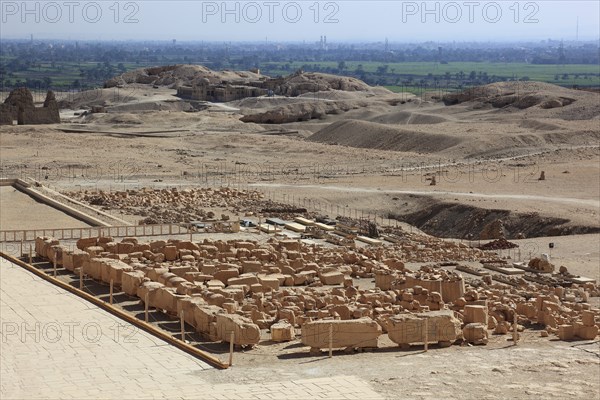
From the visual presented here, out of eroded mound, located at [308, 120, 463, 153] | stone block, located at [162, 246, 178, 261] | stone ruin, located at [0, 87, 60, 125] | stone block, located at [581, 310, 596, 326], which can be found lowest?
stone block, located at [581, 310, 596, 326]

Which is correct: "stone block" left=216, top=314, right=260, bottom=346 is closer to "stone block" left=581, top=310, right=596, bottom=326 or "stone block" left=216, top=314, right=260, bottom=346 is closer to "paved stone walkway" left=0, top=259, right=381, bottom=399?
"paved stone walkway" left=0, top=259, right=381, bottom=399

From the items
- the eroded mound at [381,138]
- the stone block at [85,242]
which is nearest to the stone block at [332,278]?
the stone block at [85,242]

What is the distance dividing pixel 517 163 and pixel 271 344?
3535cm

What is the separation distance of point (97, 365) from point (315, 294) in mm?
6247

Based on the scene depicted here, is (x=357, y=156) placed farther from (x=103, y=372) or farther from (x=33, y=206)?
(x=103, y=372)

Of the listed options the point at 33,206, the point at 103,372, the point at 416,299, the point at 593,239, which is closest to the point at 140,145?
the point at 33,206

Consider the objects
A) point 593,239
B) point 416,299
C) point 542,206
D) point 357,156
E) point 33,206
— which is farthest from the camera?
point 357,156

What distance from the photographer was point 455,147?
58.2 meters

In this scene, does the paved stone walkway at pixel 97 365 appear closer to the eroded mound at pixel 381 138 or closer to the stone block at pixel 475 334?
the stone block at pixel 475 334

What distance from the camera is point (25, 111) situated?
234 ft

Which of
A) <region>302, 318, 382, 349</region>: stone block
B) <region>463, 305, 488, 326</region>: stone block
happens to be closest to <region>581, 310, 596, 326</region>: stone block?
<region>463, 305, 488, 326</region>: stone block

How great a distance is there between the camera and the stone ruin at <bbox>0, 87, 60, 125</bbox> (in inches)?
2800

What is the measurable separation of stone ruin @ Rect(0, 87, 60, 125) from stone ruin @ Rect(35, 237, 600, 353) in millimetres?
45848

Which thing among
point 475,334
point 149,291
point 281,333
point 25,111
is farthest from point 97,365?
point 25,111
